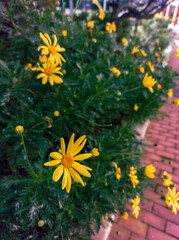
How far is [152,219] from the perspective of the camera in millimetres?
1786

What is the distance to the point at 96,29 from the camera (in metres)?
2.37

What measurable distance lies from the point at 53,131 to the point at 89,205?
68 cm

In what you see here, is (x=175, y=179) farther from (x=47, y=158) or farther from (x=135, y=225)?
(x=47, y=158)

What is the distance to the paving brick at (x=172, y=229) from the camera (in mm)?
1696

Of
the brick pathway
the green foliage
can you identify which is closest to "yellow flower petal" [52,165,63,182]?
the green foliage

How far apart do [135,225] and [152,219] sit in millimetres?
202

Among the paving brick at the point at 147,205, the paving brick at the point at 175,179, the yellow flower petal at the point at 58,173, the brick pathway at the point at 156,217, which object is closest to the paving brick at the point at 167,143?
the brick pathway at the point at 156,217

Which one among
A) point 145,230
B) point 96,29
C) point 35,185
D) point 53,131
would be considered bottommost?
point 145,230

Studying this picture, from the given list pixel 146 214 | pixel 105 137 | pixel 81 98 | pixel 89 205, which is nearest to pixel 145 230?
pixel 146 214

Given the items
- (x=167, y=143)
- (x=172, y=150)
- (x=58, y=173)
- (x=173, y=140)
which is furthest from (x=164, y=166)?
(x=58, y=173)

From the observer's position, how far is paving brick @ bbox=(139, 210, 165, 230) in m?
1.75

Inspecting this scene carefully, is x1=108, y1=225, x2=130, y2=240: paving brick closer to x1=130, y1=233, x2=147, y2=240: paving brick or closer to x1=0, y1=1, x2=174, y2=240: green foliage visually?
x1=130, y1=233, x2=147, y2=240: paving brick

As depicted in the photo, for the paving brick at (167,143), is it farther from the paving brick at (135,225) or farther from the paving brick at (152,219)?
the paving brick at (135,225)

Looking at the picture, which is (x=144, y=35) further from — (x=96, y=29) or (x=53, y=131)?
(x=53, y=131)
